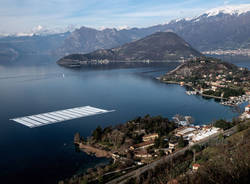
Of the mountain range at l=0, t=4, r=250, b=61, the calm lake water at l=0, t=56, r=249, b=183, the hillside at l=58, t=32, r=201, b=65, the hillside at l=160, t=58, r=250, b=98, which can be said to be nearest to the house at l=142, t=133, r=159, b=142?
the calm lake water at l=0, t=56, r=249, b=183

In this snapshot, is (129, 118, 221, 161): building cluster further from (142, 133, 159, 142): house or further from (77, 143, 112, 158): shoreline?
(77, 143, 112, 158): shoreline

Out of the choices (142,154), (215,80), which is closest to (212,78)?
(215,80)

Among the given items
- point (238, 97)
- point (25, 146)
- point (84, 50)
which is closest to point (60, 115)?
point (25, 146)

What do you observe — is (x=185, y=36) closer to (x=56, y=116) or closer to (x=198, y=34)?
(x=198, y=34)

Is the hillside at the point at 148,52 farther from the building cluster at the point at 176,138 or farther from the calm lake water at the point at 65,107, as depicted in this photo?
the building cluster at the point at 176,138

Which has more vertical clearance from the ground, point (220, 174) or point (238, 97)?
point (220, 174)

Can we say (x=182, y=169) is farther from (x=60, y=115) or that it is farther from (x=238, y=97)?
(x=238, y=97)
